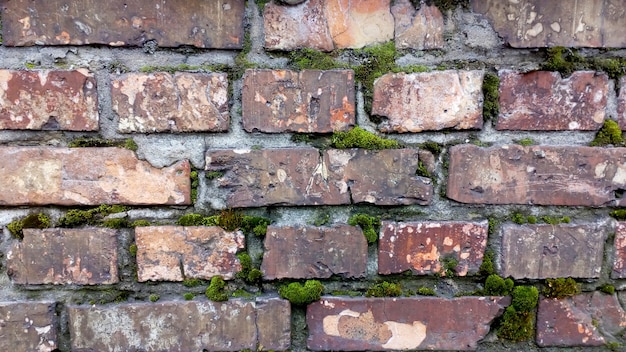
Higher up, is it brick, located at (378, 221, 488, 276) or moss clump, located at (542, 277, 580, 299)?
brick, located at (378, 221, 488, 276)

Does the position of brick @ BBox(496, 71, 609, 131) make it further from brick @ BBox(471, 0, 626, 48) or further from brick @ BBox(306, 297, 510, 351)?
brick @ BBox(306, 297, 510, 351)

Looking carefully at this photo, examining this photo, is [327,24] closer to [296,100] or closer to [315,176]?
[296,100]

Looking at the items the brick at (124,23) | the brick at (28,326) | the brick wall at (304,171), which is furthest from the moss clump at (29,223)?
the brick at (124,23)

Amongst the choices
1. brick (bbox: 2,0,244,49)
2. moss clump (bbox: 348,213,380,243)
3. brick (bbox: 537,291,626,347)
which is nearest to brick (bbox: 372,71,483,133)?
moss clump (bbox: 348,213,380,243)

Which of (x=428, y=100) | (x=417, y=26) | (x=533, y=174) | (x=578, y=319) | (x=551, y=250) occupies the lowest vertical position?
(x=578, y=319)

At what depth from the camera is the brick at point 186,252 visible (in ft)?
2.23

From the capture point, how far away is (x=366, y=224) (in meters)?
0.69

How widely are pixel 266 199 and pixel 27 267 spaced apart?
1.33 ft

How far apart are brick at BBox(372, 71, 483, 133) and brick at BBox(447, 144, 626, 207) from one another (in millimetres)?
56

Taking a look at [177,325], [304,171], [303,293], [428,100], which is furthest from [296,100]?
[177,325]

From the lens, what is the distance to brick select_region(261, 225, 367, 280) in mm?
688

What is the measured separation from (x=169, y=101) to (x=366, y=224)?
375 millimetres

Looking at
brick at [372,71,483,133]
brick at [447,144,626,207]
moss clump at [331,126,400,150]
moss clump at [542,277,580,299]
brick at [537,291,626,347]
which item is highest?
brick at [372,71,483,133]

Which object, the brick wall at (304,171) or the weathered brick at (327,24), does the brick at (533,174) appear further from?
the weathered brick at (327,24)
